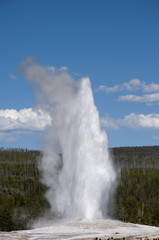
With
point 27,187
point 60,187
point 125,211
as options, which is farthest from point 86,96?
point 27,187

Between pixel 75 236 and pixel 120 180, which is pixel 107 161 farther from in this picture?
pixel 120 180

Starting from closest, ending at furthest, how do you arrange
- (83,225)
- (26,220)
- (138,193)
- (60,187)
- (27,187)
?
1. (83,225)
2. (60,187)
3. (26,220)
4. (138,193)
5. (27,187)

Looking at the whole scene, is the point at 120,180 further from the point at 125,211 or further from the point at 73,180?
the point at 73,180

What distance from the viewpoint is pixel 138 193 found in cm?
9612

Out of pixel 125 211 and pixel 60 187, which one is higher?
pixel 60 187

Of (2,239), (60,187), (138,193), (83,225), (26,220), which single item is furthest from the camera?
(138,193)

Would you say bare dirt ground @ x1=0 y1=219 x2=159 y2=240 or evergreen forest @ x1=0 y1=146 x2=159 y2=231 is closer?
bare dirt ground @ x1=0 y1=219 x2=159 y2=240

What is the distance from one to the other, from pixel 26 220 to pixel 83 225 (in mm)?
24136

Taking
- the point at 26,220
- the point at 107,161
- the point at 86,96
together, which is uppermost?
the point at 86,96

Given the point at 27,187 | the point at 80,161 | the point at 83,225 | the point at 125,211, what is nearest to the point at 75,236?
the point at 83,225

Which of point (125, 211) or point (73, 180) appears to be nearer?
point (73, 180)

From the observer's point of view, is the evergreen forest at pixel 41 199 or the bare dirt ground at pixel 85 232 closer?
the bare dirt ground at pixel 85 232

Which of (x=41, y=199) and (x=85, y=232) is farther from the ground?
(x=41, y=199)

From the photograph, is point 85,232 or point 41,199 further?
point 41,199
